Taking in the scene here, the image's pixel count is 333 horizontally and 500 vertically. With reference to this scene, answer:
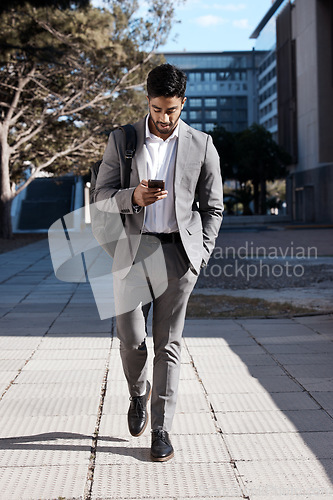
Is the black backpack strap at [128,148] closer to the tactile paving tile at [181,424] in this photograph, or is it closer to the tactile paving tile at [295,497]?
the tactile paving tile at [181,424]

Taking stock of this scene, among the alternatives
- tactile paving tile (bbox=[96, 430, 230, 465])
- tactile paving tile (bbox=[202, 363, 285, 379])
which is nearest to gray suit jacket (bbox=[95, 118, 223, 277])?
tactile paving tile (bbox=[96, 430, 230, 465])


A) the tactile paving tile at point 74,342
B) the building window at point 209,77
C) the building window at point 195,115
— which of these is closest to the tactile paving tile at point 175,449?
the tactile paving tile at point 74,342

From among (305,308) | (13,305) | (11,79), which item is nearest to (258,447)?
(305,308)

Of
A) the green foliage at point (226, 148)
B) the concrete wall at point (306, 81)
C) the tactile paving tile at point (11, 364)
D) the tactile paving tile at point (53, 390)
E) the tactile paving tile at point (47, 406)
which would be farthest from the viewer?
the green foliage at point (226, 148)

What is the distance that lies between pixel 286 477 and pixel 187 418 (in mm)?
959

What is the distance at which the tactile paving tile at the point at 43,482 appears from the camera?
276 centimetres

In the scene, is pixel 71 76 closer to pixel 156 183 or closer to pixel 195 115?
pixel 156 183

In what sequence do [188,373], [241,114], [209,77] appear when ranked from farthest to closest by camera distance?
[241,114], [209,77], [188,373]

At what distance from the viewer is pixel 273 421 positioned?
3.71 meters

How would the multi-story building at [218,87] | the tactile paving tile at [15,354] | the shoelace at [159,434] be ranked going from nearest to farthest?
the shoelace at [159,434], the tactile paving tile at [15,354], the multi-story building at [218,87]

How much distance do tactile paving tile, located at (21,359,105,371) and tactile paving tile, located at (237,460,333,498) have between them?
2.17m

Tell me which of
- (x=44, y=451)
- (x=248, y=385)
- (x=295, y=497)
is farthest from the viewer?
(x=248, y=385)

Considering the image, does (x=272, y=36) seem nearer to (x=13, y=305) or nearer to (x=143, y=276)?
(x=13, y=305)

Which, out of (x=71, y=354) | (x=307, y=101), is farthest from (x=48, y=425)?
(x=307, y=101)
